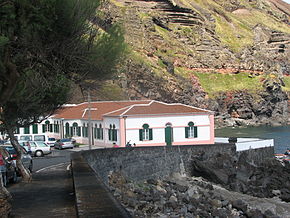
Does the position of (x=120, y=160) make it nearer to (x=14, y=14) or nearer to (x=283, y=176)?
(x=283, y=176)

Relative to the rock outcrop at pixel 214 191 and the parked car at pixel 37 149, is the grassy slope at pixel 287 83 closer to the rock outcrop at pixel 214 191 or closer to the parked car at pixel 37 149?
the rock outcrop at pixel 214 191

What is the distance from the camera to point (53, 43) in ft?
44.0

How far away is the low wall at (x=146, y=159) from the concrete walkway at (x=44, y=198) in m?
3.59

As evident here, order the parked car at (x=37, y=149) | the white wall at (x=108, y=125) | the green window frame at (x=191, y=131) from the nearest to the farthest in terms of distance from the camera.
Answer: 1. the parked car at (x=37, y=149)
2. the white wall at (x=108, y=125)
3. the green window frame at (x=191, y=131)

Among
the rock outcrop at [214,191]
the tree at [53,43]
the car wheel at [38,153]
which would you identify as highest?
the tree at [53,43]

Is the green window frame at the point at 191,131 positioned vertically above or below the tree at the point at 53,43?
below

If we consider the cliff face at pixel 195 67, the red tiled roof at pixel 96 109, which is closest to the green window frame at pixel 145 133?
the red tiled roof at pixel 96 109

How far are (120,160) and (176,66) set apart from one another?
4152 inches

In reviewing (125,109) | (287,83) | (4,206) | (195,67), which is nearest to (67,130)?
(125,109)

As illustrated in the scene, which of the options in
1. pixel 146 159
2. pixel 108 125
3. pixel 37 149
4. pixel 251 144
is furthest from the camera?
pixel 108 125

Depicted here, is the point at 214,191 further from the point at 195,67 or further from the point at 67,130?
the point at 195,67

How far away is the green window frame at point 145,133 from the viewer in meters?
47.2

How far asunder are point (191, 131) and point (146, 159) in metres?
16.7

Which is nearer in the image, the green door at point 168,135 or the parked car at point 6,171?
the parked car at point 6,171
